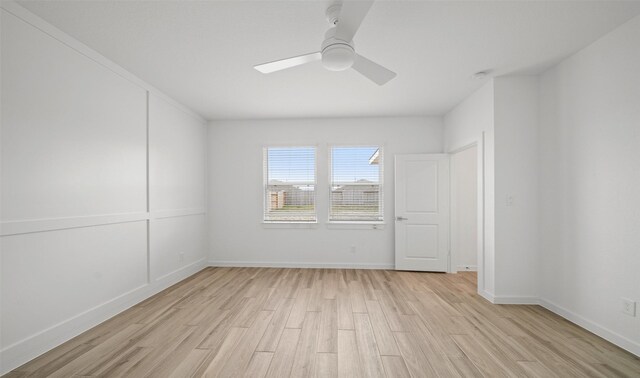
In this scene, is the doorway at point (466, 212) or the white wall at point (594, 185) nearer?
the white wall at point (594, 185)

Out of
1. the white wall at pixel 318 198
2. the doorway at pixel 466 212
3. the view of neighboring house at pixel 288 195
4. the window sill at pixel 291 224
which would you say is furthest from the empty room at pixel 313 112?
the view of neighboring house at pixel 288 195

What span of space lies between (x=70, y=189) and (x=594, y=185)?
4817mm

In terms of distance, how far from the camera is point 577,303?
2764 mm

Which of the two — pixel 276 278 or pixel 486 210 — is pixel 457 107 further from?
pixel 276 278

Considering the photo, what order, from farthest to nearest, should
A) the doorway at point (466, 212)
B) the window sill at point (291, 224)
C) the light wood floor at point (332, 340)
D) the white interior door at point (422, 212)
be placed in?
the window sill at point (291, 224), the doorway at point (466, 212), the white interior door at point (422, 212), the light wood floor at point (332, 340)

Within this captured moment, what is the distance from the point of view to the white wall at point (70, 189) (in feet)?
6.73

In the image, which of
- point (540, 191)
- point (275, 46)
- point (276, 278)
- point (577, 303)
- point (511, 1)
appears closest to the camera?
point (511, 1)

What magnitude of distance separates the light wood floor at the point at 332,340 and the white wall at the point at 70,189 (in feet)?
0.98

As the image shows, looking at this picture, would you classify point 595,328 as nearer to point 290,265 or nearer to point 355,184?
point 355,184

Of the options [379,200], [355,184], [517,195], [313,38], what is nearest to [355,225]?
[379,200]

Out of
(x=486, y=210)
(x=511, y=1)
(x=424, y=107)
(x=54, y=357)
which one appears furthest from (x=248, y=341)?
(x=424, y=107)

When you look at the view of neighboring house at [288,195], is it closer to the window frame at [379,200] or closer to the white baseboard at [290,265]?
Result: the window frame at [379,200]

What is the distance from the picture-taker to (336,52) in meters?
1.93

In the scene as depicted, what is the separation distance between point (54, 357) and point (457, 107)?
5.42 m
